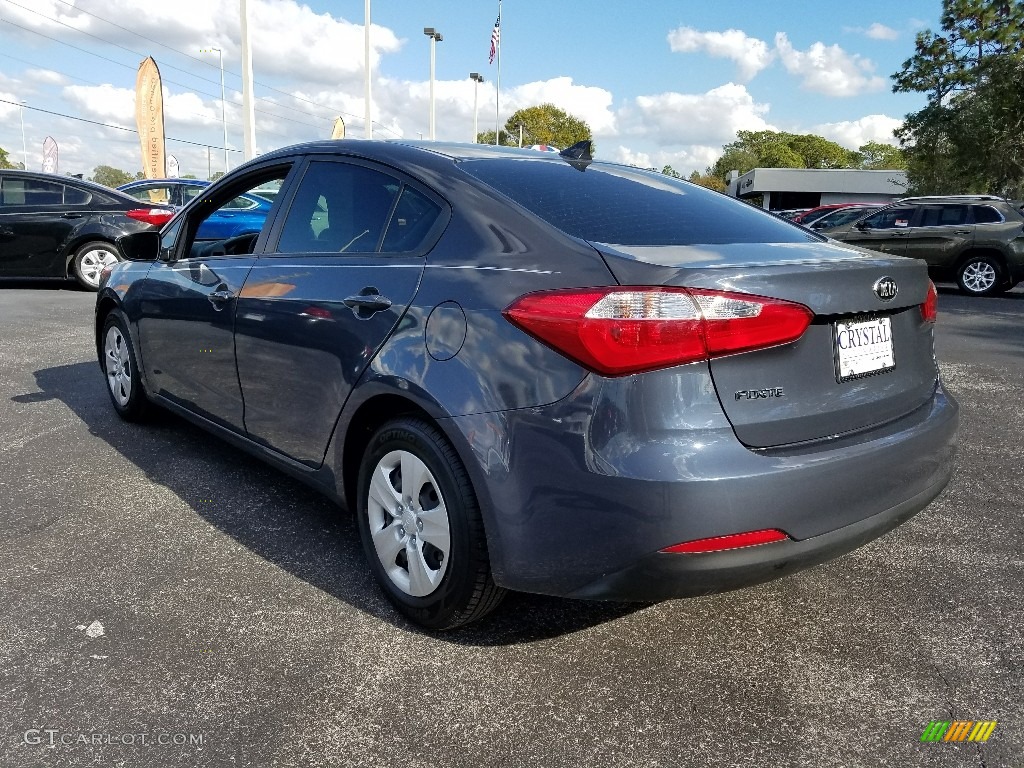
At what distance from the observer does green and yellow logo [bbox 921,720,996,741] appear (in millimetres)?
2184

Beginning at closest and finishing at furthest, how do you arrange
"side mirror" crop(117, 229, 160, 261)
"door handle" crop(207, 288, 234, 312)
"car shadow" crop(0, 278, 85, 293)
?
"door handle" crop(207, 288, 234, 312), "side mirror" crop(117, 229, 160, 261), "car shadow" crop(0, 278, 85, 293)

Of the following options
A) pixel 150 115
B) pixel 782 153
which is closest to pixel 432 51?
pixel 150 115

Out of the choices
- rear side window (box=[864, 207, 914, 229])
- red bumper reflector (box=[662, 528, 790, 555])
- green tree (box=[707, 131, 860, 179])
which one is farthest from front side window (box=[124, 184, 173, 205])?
green tree (box=[707, 131, 860, 179])

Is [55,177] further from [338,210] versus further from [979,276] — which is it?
[979,276]

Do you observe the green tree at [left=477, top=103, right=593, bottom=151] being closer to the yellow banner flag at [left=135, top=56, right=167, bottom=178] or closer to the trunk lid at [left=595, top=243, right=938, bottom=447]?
the yellow banner flag at [left=135, top=56, right=167, bottom=178]

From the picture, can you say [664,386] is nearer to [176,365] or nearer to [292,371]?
[292,371]

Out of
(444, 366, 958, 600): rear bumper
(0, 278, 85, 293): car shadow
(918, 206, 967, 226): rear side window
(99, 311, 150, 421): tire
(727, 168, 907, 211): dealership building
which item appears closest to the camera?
(444, 366, 958, 600): rear bumper

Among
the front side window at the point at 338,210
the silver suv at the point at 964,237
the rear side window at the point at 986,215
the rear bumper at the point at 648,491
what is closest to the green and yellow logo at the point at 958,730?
the rear bumper at the point at 648,491

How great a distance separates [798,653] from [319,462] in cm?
179

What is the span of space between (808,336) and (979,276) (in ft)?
43.7

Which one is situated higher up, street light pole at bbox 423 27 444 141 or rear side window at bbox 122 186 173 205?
street light pole at bbox 423 27 444 141

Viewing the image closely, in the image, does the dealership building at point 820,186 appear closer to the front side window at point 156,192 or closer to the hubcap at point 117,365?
the front side window at point 156,192

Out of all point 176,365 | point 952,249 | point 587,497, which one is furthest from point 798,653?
point 952,249

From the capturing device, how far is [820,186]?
224 ft
